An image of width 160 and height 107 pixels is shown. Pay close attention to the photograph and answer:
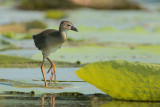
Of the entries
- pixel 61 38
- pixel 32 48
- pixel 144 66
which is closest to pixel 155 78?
pixel 144 66

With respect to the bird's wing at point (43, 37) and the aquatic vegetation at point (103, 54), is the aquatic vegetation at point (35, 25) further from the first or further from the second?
the bird's wing at point (43, 37)

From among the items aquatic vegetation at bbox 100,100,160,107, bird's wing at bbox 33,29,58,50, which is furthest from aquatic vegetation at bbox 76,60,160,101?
bird's wing at bbox 33,29,58,50

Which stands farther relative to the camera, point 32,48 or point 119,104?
point 32,48

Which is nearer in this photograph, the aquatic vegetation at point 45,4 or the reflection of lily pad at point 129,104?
the reflection of lily pad at point 129,104

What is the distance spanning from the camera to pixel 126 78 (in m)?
3.28

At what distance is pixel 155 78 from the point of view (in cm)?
322

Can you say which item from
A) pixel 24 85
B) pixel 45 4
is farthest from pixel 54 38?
pixel 45 4

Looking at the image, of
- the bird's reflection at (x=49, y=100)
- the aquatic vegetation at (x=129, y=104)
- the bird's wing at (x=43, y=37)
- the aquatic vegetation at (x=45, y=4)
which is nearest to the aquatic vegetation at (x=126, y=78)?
the aquatic vegetation at (x=129, y=104)

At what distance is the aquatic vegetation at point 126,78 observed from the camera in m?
3.22

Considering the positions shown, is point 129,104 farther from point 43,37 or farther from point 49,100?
point 43,37

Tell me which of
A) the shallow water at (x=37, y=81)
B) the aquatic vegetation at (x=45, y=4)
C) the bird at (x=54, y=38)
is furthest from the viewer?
the aquatic vegetation at (x=45, y=4)

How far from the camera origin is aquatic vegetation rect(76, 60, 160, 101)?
127 inches

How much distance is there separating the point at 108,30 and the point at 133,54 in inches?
122

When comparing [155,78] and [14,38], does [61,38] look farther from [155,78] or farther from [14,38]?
[14,38]
